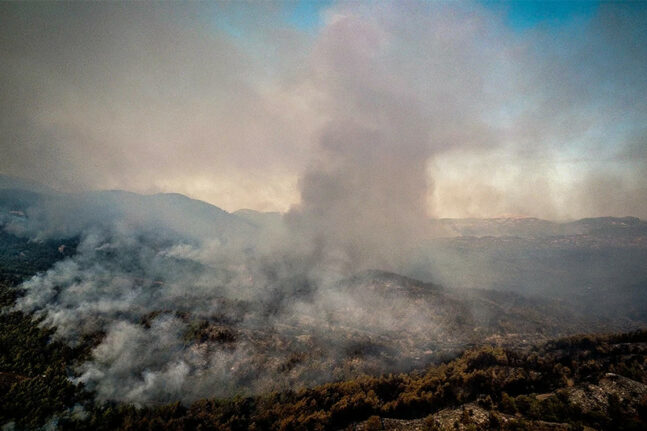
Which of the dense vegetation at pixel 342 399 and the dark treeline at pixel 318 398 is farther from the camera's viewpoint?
the dark treeline at pixel 318 398

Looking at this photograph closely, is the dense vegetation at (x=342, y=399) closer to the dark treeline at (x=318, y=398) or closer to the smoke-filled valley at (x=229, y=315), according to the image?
the dark treeline at (x=318, y=398)

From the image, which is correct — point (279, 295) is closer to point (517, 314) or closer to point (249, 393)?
point (249, 393)

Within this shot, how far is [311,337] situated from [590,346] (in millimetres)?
83994

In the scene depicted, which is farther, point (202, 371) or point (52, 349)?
point (202, 371)

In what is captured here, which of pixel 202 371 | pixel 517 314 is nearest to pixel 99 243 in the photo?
pixel 202 371

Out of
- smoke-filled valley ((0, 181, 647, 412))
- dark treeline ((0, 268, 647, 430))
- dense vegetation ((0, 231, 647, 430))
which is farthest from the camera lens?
smoke-filled valley ((0, 181, 647, 412))

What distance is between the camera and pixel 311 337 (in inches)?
3155

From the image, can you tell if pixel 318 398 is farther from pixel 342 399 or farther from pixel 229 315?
pixel 229 315

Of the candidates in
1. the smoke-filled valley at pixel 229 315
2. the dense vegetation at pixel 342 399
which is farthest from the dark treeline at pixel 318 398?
the smoke-filled valley at pixel 229 315

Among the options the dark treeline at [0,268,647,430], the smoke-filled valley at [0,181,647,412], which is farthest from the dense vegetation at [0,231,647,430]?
the smoke-filled valley at [0,181,647,412]

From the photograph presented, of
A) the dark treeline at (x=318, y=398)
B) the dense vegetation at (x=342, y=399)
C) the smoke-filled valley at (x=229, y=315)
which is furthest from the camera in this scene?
the smoke-filled valley at (x=229, y=315)

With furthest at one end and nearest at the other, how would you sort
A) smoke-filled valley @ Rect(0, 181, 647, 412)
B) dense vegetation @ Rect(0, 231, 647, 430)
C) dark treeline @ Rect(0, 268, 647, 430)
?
1. smoke-filled valley @ Rect(0, 181, 647, 412)
2. dark treeline @ Rect(0, 268, 647, 430)
3. dense vegetation @ Rect(0, 231, 647, 430)

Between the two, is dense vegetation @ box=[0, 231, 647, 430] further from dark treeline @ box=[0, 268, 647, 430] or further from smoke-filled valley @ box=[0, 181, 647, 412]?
smoke-filled valley @ box=[0, 181, 647, 412]

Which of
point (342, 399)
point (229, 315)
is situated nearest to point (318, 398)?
point (342, 399)
